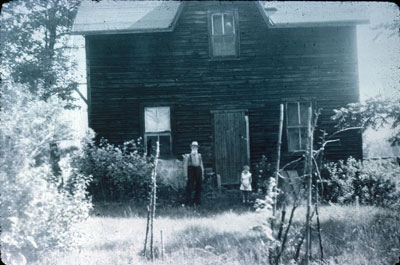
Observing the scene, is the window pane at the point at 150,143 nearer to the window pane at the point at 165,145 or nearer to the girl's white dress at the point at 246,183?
the window pane at the point at 165,145

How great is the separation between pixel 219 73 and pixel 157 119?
2696 mm

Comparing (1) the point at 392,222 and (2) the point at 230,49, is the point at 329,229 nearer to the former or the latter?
(1) the point at 392,222

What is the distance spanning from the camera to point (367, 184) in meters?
10.6

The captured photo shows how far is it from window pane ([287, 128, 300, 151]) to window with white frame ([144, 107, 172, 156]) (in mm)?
4324

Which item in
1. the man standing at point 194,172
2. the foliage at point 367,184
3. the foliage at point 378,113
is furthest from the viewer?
the man standing at point 194,172

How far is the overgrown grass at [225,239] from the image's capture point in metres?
5.65

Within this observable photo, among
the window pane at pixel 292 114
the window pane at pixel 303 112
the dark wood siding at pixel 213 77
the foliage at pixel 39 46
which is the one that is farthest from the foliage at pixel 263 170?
the foliage at pixel 39 46

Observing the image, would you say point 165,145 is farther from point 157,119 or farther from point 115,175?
point 115,175

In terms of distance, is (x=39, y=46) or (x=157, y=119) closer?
(x=157, y=119)

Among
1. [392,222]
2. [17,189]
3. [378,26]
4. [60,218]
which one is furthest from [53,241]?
[378,26]

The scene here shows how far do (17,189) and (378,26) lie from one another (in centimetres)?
694

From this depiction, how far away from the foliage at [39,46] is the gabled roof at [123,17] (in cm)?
391

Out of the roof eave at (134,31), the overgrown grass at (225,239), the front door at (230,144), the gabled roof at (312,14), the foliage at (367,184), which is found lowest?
the overgrown grass at (225,239)

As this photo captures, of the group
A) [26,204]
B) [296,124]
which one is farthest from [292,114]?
[26,204]
